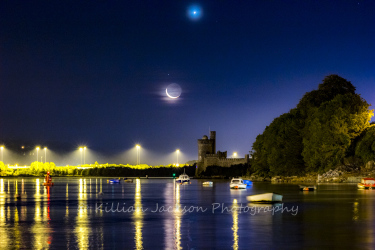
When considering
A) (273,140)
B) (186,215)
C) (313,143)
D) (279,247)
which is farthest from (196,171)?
(279,247)

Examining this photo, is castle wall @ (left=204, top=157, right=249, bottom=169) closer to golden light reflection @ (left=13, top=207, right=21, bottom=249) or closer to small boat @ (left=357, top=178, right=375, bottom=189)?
small boat @ (left=357, top=178, right=375, bottom=189)

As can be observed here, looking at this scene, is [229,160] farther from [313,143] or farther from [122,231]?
[122,231]

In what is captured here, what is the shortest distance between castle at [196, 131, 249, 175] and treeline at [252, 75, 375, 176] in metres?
41.4

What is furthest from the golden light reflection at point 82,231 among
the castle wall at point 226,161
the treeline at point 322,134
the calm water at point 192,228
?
the castle wall at point 226,161

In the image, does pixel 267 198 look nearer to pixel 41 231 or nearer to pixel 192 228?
pixel 192 228

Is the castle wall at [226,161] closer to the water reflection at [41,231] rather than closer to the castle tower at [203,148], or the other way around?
the castle tower at [203,148]

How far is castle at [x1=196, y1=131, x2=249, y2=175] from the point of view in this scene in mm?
176375

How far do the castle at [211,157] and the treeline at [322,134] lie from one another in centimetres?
4142

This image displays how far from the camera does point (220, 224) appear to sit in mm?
32125

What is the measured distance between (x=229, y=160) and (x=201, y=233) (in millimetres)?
148830

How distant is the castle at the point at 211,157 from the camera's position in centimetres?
17638

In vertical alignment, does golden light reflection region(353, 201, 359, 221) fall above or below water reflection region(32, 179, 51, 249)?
below

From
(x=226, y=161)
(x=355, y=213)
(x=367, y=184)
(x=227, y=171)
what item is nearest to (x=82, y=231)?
(x=355, y=213)

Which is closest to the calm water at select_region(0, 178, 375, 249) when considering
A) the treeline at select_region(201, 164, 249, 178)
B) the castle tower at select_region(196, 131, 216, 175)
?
the treeline at select_region(201, 164, 249, 178)
